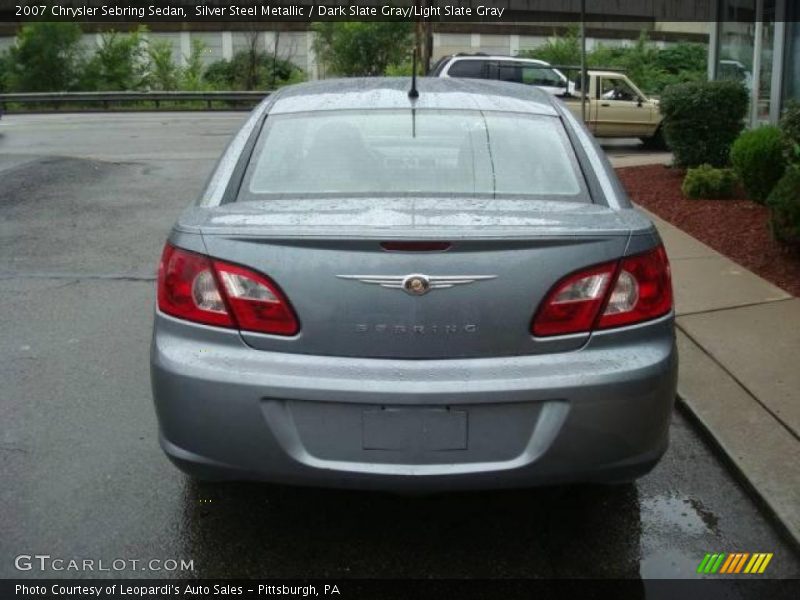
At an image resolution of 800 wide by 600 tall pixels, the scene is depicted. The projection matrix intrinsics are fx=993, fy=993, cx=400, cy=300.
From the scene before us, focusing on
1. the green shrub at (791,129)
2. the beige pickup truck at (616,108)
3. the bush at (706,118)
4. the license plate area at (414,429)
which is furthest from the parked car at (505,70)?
the license plate area at (414,429)

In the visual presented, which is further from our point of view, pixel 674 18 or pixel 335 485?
pixel 674 18

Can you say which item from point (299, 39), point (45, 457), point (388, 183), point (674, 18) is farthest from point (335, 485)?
point (674, 18)

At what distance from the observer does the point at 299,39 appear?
1868 inches

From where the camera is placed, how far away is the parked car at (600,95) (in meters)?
19.3

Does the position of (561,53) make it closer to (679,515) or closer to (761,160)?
(761,160)

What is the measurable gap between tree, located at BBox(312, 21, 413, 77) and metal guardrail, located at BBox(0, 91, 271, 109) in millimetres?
6155

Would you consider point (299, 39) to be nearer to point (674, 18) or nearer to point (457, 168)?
point (674, 18)

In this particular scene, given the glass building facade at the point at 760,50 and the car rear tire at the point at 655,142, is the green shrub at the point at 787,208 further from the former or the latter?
the car rear tire at the point at 655,142

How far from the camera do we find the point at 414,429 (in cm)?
314

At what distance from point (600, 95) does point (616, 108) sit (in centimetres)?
40

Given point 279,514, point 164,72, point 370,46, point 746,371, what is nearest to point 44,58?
point 164,72

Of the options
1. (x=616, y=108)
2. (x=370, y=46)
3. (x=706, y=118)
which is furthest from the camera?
(x=370, y=46)

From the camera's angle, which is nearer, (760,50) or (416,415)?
(416,415)

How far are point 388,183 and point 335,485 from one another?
1.24m
